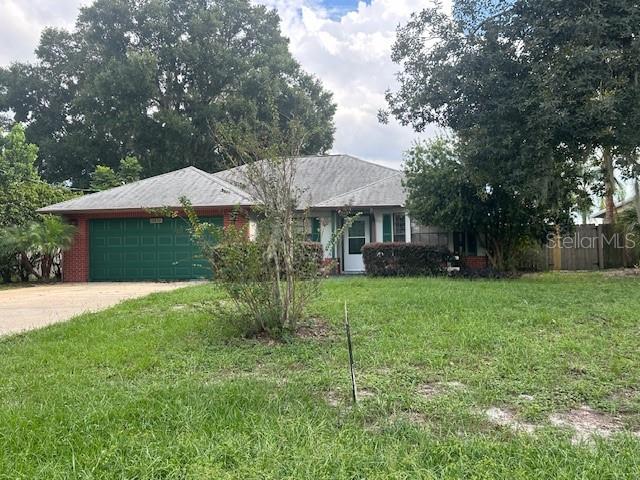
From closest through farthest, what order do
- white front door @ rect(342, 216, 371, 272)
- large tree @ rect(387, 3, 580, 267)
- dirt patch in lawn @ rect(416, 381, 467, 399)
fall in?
dirt patch in lawn @ rect(416, 381, 467, 399)
large tree @ rect(387, 3, 580, 267)
white front door @ rect(342, 216, 371, 272)

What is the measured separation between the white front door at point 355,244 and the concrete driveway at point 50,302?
6276mm

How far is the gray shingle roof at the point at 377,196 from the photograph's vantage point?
15.1 meters

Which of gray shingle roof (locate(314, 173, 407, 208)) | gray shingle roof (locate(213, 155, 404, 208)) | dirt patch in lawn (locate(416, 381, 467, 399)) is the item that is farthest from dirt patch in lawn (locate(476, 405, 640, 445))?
gray shingle roof (locate(213, 155, 404, 208))

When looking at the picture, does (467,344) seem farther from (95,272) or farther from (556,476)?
(95,272)

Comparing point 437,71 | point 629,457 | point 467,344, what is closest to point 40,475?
point 629,457

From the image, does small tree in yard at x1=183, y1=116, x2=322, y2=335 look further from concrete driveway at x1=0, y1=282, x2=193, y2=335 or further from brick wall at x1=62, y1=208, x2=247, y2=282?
brick wall at x1=62, y1=208, x2=247, y2=282

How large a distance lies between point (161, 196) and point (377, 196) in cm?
698

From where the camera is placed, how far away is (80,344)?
5770mm

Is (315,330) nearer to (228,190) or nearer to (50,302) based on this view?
(50,302)

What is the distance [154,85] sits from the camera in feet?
93.1

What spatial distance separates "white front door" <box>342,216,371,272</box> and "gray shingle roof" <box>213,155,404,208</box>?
1153mm

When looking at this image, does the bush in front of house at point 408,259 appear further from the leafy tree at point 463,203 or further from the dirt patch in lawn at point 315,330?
the dirt patch in lawn at point 315,330

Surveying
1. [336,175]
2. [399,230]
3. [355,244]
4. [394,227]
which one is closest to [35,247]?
[355,244]

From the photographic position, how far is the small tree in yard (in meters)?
5.80
